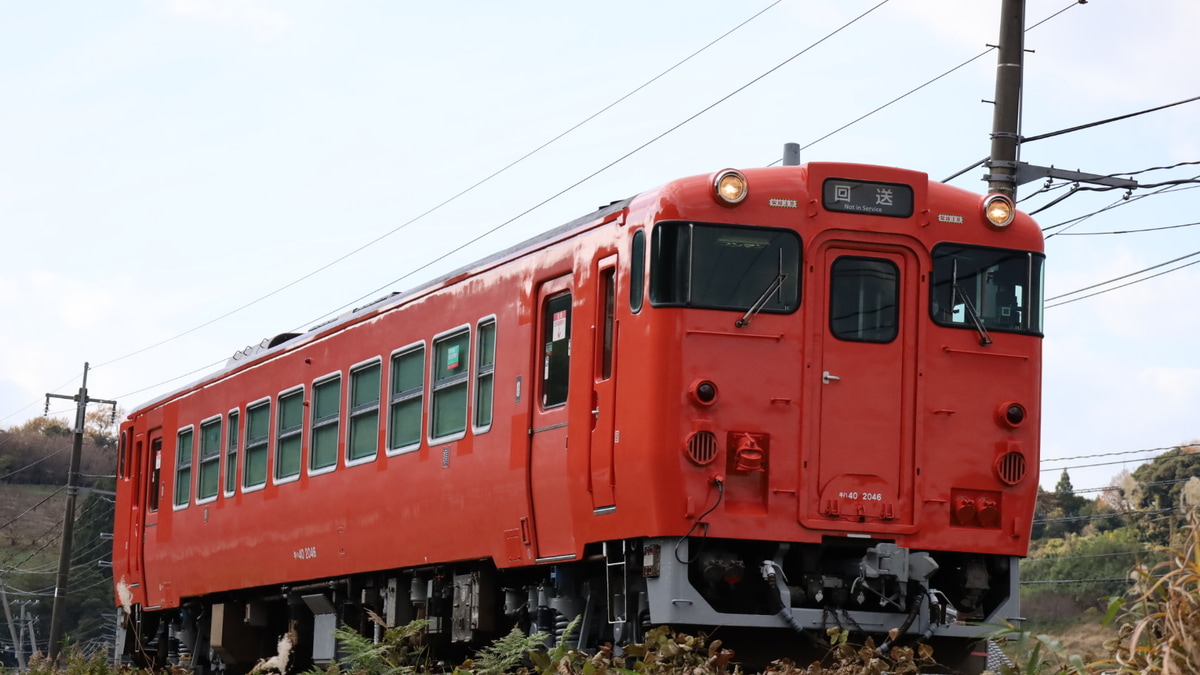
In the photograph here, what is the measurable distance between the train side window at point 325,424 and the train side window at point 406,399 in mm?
1169

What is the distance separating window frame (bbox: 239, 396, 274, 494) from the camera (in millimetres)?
16328

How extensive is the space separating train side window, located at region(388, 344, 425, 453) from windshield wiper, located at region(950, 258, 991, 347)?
4358 mm

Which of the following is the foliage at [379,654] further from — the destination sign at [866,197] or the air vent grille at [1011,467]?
the air vent grille at [1011,467]

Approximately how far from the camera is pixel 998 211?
10.7 m

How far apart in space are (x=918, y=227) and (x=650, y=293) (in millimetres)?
1744

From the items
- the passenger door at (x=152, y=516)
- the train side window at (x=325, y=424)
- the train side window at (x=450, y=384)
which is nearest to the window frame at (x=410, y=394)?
the train side window at (x=450, y=384)

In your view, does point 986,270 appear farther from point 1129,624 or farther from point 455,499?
point 1129,624

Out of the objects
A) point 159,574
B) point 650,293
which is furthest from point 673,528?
point 159,574

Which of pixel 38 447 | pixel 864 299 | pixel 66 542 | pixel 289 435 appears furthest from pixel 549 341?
pixel 38 447

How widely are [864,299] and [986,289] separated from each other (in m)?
0.82

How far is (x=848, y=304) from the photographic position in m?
10.3

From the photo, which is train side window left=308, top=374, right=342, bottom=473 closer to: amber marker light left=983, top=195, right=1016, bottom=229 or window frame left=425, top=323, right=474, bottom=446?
window frame left=425, top=323, right=474, bottom=446

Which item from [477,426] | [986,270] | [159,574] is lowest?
[159,574]

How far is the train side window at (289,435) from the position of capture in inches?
615
